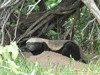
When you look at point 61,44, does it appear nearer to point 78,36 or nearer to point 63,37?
point 63,37

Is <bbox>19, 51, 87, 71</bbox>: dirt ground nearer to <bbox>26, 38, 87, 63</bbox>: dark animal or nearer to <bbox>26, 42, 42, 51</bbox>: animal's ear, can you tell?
<bbox>26, 38, 87, 63</bbox>: dark animal

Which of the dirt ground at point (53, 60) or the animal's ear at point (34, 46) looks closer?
the dirt ground at point (53, 60)

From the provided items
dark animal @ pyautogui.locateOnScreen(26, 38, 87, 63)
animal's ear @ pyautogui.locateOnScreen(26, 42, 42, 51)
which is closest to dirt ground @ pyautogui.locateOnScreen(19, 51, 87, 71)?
dark animal @ pyautogui.locateOnScreen(26, 38, 87, 63)

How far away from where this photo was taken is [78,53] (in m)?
5.59

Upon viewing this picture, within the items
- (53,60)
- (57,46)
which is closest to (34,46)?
(57,46)

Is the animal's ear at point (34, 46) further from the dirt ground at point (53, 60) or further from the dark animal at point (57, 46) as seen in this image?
the dirt ground at point (53, 60)

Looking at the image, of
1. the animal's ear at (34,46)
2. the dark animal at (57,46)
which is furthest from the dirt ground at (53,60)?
the animal's ear at (34,46)

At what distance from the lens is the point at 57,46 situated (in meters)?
5.49

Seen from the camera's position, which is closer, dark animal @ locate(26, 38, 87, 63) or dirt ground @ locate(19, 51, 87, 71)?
dirt ground @ locate(19, 51, 87, 71)

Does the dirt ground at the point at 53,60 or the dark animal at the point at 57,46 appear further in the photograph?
the dark animal at the point at 57,46

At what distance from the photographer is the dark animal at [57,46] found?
548 cm

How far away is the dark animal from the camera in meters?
5.48

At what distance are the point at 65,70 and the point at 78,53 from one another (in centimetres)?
179

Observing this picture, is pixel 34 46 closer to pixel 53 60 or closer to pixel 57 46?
pixel 57 46
